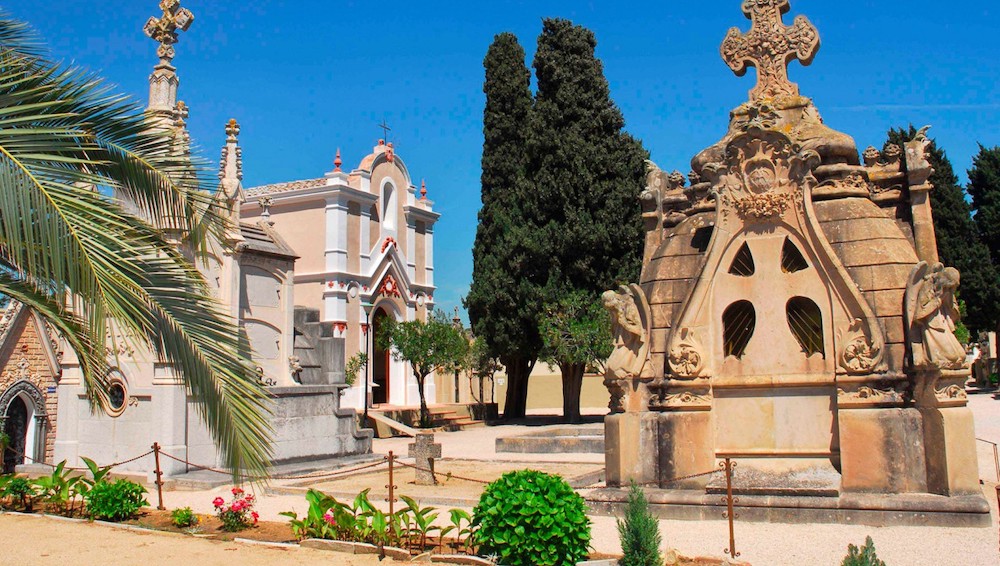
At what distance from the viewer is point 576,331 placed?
2739cm

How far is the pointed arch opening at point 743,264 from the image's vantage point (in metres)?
9.82

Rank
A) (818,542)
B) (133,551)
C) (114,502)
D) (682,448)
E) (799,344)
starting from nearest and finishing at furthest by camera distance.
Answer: (818,542) → (133,551) → (799,344) → (682,448) → (114,502)

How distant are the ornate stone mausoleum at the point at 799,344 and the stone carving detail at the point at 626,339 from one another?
0.02 meters

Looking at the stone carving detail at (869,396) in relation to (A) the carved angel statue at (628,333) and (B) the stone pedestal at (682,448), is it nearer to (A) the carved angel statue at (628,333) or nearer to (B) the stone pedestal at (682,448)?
(B) the stone pedestal at (682,448)

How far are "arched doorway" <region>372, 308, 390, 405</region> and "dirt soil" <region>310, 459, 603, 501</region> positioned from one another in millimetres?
17381

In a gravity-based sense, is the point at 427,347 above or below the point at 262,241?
below

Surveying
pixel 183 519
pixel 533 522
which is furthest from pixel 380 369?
pixel 533 522

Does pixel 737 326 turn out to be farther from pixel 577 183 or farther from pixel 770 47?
pixel 577 183

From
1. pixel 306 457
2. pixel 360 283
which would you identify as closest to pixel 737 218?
pixel 306 457

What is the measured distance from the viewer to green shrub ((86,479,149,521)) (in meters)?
10.7

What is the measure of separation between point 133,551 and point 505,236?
2257cm

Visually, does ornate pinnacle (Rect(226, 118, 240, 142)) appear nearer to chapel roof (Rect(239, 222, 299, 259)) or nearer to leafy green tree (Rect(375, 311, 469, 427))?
chapel roof (Rect(239, 222, 299, 259))

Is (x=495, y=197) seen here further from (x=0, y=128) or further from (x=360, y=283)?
(x=0, y=128)

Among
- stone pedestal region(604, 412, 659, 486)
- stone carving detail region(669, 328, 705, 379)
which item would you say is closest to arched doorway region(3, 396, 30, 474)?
stone pedestal region(604, 412, 659, 486)
